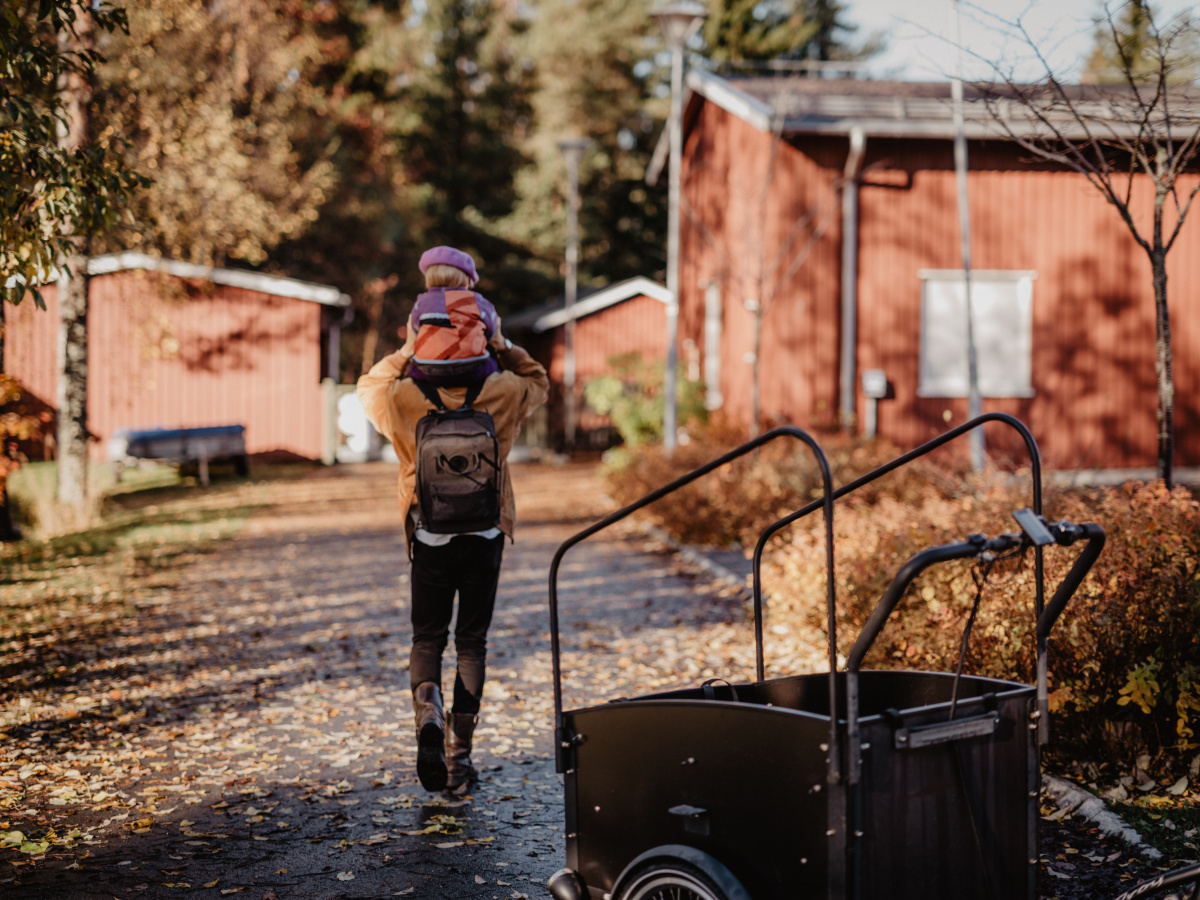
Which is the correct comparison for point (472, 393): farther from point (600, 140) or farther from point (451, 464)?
point (600, 140)

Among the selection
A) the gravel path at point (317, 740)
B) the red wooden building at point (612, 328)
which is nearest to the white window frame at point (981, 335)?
the gravel path at point (317, 740)

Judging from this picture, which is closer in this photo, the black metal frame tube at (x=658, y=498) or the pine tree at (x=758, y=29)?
the black metal frame tube at (x=658, y=498)

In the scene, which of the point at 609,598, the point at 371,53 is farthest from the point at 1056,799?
the point at 371,53

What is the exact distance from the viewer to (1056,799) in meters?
4.49

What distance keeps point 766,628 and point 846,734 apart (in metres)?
5.44

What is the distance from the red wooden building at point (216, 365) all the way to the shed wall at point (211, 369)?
0.07 ft

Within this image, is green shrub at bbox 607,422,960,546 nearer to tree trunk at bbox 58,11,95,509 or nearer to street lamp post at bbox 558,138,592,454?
tree trunk at bbox 58,11,95,509

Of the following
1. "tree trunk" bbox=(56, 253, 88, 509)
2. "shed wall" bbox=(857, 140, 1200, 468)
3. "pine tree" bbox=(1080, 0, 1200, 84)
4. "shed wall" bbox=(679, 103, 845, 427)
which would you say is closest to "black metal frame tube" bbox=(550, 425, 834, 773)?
"pine tree" bbox=(1080, 0, 1200, 84)

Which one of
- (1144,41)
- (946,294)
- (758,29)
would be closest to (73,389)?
(946,294)

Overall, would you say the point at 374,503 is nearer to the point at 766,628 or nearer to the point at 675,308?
the point at 675,308

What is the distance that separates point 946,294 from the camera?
15320 mm

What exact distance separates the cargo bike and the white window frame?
12.7 meters

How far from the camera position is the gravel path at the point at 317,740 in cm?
391

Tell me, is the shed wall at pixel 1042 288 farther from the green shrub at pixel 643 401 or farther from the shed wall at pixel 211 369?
the shed wall at pixel 211 369
